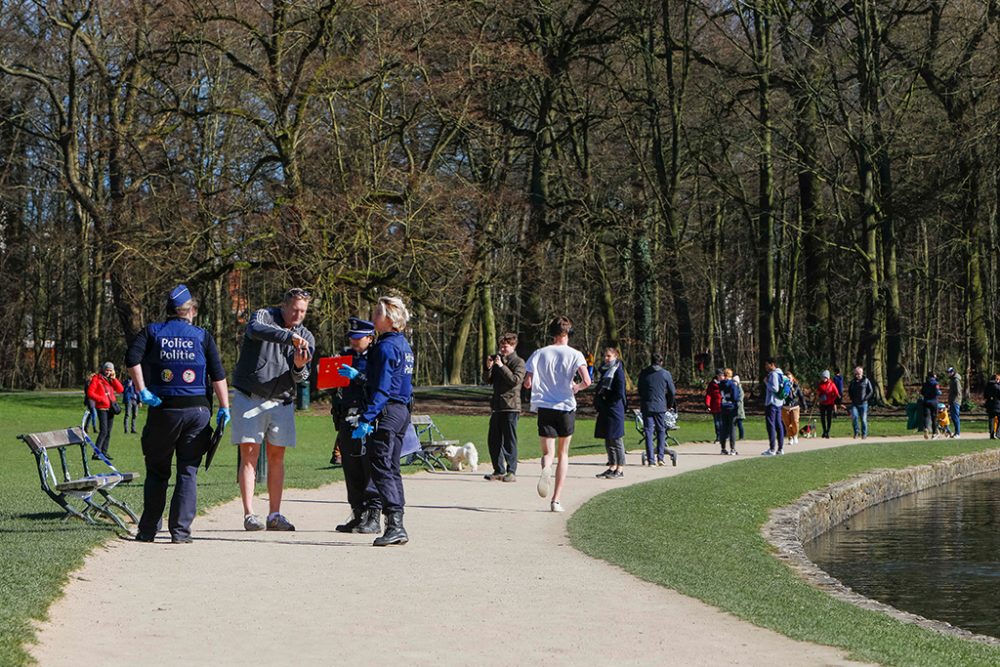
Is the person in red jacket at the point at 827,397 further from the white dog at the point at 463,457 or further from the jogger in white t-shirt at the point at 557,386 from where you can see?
the jogger in white t-shirt at the point at 557,386

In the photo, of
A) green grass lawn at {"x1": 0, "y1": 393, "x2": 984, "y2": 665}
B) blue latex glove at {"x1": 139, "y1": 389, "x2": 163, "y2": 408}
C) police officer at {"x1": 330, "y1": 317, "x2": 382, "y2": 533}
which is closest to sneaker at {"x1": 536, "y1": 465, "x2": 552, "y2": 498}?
green grass lawn at {"x1": 0, "y1": 393, "x2": 984, "y2": 665}

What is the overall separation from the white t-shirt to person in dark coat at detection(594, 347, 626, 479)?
4.87 meters

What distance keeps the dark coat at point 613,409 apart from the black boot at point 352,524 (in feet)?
23.1

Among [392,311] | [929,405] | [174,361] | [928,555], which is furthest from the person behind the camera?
[929,405]

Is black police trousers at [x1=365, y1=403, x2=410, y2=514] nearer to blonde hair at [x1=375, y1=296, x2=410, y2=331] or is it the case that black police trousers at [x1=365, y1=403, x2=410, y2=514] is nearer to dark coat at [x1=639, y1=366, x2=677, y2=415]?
blonde hair at [x1=375, y1=296, x2=410, y2=331]

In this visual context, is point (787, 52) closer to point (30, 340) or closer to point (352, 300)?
point (352, 300)

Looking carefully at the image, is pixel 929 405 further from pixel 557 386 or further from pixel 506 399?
pixel 557 386

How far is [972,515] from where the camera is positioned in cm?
1844

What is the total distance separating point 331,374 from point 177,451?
130 cm

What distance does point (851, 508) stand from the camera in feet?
61.4

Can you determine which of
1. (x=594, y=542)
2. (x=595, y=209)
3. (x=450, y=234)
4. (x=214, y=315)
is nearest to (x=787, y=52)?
(x=595, y=209)

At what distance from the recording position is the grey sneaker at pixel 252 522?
11734mm

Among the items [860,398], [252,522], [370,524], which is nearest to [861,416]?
[860,398]

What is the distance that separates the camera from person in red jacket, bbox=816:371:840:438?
31714 millimetres
